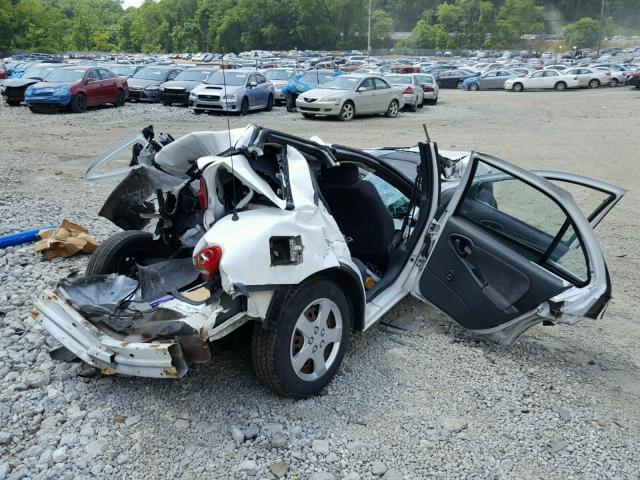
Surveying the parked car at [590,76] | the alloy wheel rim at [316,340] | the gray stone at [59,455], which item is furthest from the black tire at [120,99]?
the parked car at [590,76]

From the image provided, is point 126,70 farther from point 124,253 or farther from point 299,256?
point 299,256

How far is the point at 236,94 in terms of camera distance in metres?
20.2

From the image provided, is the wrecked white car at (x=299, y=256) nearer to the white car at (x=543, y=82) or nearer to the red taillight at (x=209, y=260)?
the red taillight at (x=209, y=260)

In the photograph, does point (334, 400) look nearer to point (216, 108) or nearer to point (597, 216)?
point (597, 216)

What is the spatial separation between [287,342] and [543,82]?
40.3 meters

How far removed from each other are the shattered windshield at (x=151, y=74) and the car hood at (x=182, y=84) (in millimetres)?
2076

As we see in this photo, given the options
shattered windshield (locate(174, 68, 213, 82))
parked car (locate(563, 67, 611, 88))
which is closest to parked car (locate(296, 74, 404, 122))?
shattered windshield (locate(174, 68, 213, 82))

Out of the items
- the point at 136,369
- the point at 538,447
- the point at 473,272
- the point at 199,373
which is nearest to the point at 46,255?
the point at 199,373

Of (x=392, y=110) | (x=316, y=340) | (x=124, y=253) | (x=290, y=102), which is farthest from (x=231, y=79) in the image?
(x=316, y=340)

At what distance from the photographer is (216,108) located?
66.0ft

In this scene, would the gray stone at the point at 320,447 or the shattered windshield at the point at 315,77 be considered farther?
the shattered windshield at the point at 315,77

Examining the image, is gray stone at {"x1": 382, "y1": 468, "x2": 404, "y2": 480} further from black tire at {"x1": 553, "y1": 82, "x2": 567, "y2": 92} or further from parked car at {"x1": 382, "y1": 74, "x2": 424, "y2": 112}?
black tire at {"x1": 553, "y1": 82, "x2": 567, "y2": 92}

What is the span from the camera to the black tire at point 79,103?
19848 millimetres

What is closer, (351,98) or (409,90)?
(351,98)
